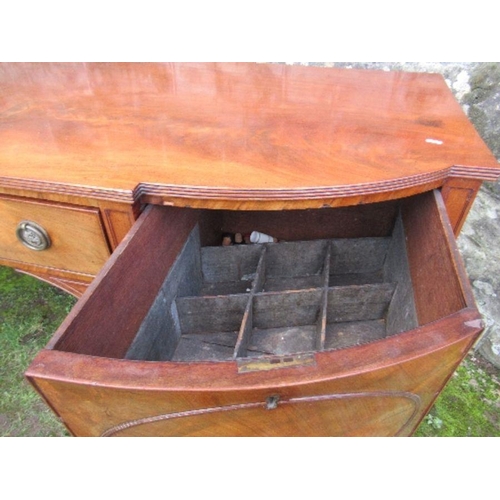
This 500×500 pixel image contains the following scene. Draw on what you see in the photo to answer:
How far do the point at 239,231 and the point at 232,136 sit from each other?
39 cm

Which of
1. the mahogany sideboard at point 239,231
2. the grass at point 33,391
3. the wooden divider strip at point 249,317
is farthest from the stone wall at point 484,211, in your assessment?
the wooden divider strip at point 249,317

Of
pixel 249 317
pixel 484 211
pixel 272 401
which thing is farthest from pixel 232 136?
pixel 484 211

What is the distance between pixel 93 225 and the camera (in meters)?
0.78

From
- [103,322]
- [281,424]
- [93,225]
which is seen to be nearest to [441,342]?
[281,424]

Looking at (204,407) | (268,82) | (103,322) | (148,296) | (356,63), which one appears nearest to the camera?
(204,407)

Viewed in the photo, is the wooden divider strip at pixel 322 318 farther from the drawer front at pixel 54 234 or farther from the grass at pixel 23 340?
the grass at pixel 23 340

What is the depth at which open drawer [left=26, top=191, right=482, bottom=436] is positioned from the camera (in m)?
0.50

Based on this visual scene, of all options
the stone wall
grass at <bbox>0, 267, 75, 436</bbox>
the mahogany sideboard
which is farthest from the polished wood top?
grass at <bbox>0, 267, 75, 436</bbox>

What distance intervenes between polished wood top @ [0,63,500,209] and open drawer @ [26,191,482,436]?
96mm

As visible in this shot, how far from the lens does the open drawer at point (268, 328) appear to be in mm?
496

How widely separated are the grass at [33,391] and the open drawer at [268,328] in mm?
363

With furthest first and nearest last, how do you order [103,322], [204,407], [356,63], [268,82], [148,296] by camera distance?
[356,63], [268,82], [148,296], [103,322], [204,407]

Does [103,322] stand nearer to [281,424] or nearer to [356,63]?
[281,424]

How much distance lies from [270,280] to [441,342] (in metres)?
0.65
